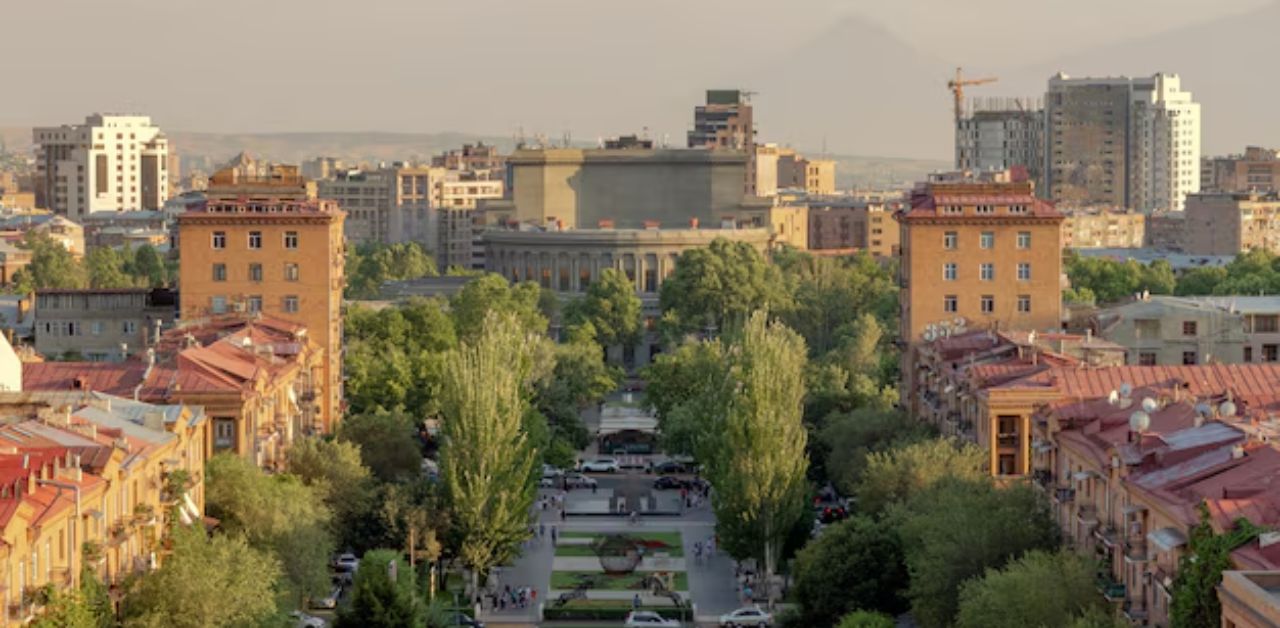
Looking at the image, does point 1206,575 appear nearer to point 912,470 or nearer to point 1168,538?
point 1168,538

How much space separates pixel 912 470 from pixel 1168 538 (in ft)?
79.4

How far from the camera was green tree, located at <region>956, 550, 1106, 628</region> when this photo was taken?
54188 mm

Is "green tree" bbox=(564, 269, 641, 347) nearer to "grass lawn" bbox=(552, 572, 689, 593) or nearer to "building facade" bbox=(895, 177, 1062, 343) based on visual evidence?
"building facade" bbox=(895, 177, 1062, 343)

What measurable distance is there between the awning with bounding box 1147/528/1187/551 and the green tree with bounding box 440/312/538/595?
2866cm

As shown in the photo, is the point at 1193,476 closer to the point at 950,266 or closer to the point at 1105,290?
the point at 950,266

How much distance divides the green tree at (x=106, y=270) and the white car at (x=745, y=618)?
101m

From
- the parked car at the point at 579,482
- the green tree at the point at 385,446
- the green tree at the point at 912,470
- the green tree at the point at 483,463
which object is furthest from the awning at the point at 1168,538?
the parked car at the point at 579,482

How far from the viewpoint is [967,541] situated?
62625mm

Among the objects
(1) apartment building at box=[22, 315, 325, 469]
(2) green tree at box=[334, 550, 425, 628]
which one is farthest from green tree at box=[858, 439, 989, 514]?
(1) apartment building at box=[22, 315, 325, 469]

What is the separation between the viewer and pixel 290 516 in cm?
7175

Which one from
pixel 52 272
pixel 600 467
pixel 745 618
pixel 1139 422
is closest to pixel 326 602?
pixel 745 618

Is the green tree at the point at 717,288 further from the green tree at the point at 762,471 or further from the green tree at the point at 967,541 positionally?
the green tree at the point at 967,541

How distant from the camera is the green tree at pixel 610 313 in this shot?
164 meters

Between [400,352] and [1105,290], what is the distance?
61.6 metres
